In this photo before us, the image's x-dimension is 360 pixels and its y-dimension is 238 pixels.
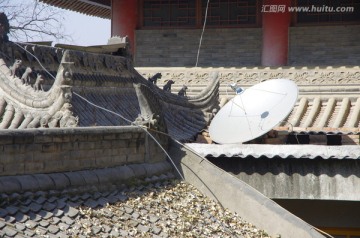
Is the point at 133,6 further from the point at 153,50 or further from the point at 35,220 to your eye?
the point at 35,220

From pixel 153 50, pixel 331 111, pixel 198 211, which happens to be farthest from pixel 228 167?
pixel 153 50

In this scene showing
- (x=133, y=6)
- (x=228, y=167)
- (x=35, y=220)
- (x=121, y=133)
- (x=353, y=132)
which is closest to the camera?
(x=35, y=220)

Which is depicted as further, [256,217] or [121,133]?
[256,217]

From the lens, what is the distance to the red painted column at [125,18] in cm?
2319

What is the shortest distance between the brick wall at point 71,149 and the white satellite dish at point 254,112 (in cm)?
372

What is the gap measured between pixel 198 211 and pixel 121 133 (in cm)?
130

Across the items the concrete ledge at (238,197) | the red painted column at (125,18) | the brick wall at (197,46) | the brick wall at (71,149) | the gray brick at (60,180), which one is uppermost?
the red painted column at (125,18)

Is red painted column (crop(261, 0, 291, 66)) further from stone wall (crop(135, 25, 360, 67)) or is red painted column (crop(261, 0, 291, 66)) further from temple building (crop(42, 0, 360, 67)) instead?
stone wall (crop(135, 25, 360, 67))

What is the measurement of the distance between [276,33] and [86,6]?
7.25 meters

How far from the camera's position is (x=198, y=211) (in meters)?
11.9

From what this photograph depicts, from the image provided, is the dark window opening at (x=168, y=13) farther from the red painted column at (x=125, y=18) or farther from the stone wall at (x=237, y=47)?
the red painted column at (x=125, y=18)

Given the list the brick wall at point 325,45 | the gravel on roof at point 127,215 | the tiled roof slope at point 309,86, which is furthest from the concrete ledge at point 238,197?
the brick wall at point 325,45

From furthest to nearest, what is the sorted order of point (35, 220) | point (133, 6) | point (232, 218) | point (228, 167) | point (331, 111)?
point (133, 6) < point (331, 111) < point (228, 167) < point (232, 218) < point (35, 220)

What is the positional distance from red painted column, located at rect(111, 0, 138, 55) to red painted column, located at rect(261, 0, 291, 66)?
311cm
